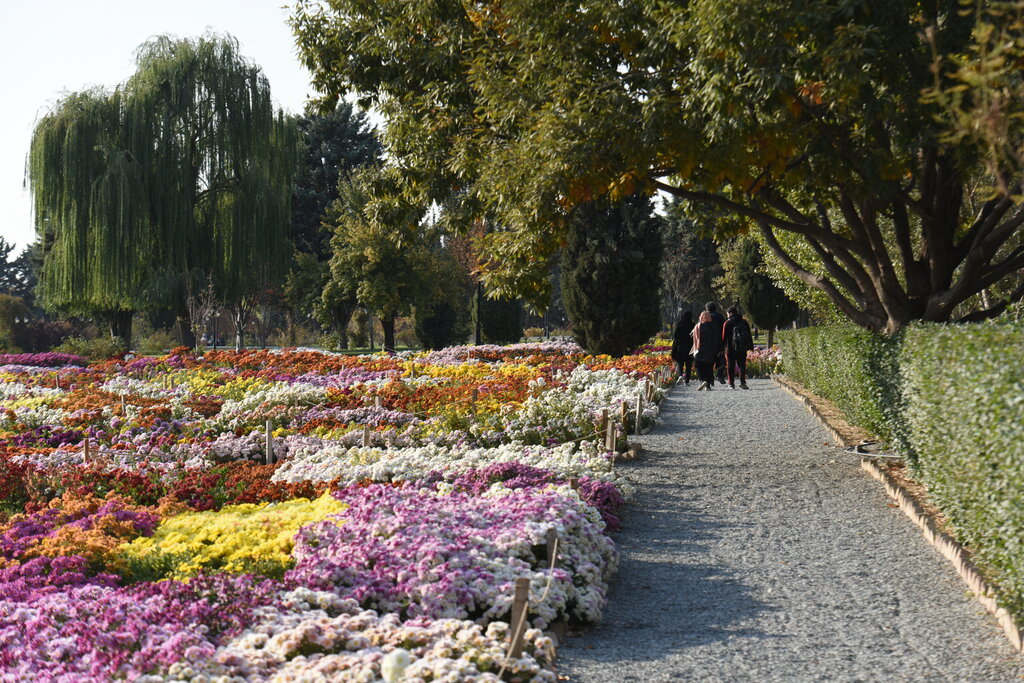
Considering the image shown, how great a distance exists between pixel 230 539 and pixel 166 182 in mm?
23678

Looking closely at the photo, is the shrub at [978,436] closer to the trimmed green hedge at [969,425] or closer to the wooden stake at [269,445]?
the trimmed green hedge at [969,425]

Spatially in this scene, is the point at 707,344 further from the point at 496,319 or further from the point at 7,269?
the point at 7,269

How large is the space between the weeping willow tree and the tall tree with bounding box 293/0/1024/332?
16.6 meters

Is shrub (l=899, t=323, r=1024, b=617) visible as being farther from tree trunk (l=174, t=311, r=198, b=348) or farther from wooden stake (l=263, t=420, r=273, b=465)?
tree trunk (l=174, t=311, r=198, b=348)

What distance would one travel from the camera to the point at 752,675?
437 cm

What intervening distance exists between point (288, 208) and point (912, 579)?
83.6 feet

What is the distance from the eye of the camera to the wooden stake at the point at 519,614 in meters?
4.04

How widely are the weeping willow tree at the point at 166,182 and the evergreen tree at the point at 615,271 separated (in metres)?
10.5

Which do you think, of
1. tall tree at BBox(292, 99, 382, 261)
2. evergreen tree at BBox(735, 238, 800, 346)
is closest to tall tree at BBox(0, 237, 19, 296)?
tall tree at BBox(292, 99, 382, 261)

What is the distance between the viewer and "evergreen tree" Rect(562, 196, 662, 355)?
74.0 feet

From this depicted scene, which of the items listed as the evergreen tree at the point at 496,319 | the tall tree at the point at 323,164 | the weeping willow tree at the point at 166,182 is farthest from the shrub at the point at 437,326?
the tall tree at the point at 323,164

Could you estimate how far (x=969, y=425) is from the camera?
548 cm

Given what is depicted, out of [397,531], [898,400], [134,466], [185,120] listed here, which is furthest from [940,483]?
[185,120]

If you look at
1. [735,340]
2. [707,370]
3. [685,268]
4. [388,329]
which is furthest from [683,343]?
[685,268]
